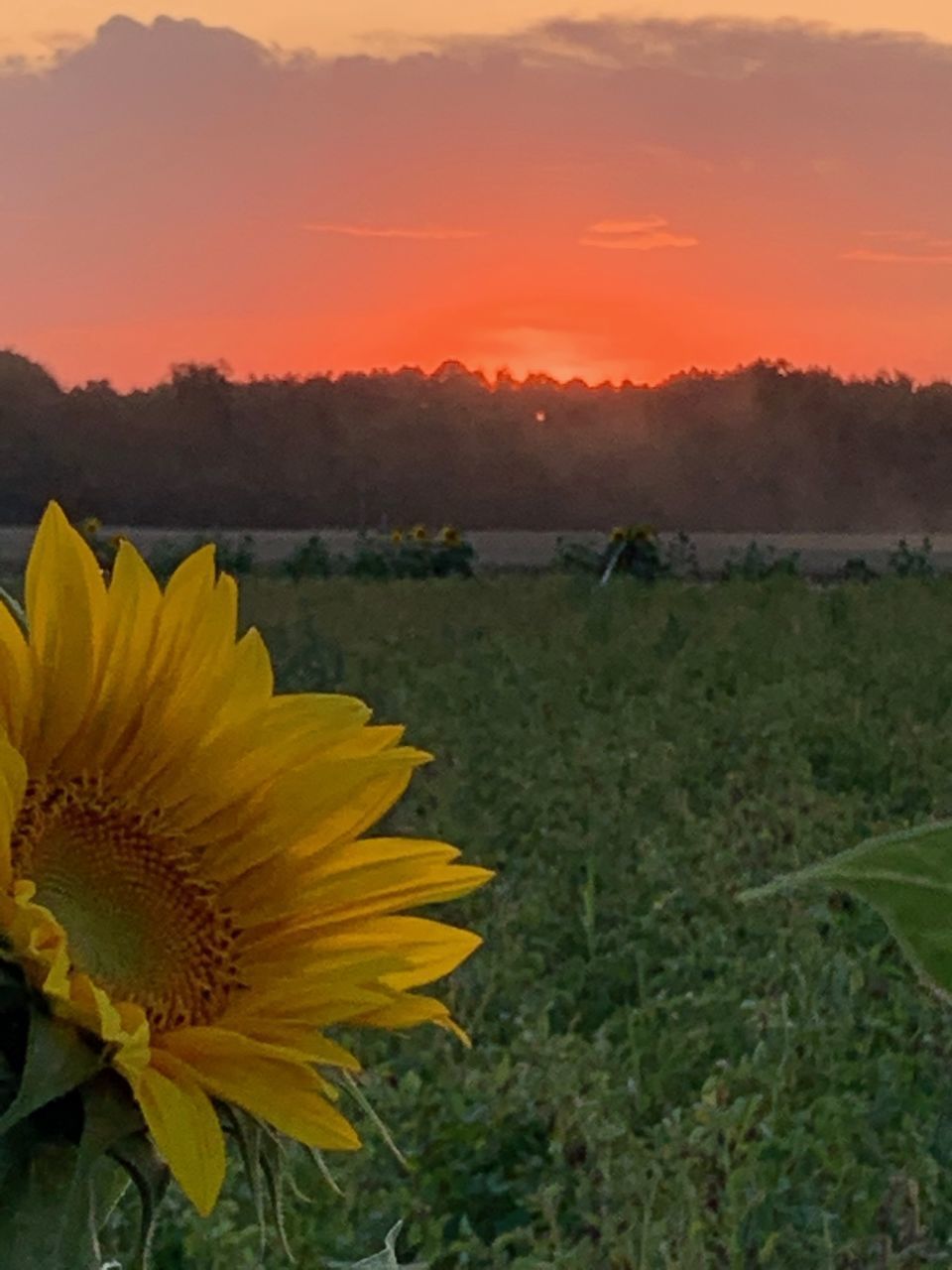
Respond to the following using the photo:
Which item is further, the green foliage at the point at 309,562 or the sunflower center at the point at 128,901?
the green foliage at the point at 309,562

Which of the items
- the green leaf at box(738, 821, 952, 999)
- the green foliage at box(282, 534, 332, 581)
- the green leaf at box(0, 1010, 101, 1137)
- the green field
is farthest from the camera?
the green foliage at box(282, 534, 332, 581)

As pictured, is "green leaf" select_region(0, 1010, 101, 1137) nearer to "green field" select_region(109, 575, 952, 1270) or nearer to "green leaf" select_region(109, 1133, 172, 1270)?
"green leaf" select_region(109, 1133, 172, 1270)

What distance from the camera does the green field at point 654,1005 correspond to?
1689mm

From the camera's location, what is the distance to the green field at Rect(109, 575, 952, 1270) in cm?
169

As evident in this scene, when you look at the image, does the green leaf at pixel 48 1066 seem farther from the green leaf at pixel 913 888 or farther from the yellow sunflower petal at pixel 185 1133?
the green leaf at pixel 913 888

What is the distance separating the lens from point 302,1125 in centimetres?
37

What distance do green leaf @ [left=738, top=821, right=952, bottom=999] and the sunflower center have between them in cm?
22

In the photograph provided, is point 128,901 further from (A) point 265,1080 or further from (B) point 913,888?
(B) point 913,888

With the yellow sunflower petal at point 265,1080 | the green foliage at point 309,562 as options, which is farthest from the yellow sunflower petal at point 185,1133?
the green foliage at point 309,562

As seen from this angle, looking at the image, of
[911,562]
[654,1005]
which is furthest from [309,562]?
[654,1005]

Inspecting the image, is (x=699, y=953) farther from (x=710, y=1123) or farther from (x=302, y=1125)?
(x=302, y=1125)

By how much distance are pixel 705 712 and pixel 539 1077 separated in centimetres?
236

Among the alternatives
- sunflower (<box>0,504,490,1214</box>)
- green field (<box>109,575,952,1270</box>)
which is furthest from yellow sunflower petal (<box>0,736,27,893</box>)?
green field (<box>109,575,952,1270</box>)

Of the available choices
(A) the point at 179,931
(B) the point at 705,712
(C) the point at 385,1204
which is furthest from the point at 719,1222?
(B) the point at 705,712
